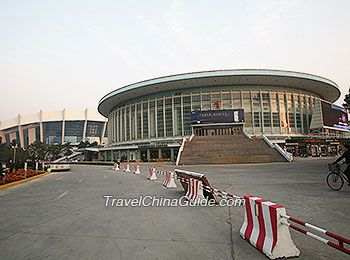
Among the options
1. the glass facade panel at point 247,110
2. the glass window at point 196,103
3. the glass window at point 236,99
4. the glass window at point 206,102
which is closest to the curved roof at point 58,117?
the glass window at point 196,103

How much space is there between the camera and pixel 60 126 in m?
132

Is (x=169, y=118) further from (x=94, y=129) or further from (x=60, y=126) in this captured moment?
(x=60, y=126)

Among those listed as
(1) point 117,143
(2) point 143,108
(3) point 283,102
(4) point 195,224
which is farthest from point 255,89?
(4) point 195,224

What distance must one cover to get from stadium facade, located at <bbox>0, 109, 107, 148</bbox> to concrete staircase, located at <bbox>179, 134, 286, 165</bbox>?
105m

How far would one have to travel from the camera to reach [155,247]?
14.4ft

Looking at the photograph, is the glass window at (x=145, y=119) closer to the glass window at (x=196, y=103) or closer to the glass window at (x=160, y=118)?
the glass window at (x=160, y=118)

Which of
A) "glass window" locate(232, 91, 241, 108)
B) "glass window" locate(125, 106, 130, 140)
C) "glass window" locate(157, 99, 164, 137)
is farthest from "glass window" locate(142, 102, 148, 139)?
"glass window" locate(232, 91, 241, 108)

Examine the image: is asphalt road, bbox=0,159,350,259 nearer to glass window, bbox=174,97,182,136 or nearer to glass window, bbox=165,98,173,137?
glass window, bbox=174,97,182,136

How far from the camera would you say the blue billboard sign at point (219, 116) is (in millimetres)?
50500

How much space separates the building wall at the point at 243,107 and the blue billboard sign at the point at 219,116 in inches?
101

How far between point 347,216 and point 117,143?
64.4 m

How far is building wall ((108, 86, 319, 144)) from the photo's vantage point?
173 feet

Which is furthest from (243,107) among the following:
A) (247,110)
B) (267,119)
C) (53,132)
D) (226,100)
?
(53,132)

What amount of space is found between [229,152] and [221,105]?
64.8 ft
